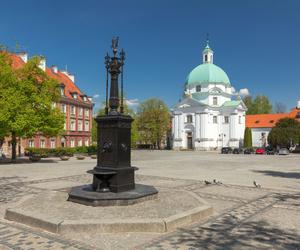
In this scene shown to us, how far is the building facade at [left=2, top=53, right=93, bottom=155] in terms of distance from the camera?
50719 mm

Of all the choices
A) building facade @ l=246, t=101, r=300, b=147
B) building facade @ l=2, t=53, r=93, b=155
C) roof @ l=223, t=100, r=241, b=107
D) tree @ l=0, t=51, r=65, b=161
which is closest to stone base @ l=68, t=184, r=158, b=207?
tree @ l=0, t=51, r=65, b=161

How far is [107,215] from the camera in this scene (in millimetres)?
8391

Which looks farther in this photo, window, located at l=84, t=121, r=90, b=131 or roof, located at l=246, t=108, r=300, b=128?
roof, located at l=246, t=108, r=300, b=128

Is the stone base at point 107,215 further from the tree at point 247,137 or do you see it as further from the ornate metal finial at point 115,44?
the tree at point 247,137

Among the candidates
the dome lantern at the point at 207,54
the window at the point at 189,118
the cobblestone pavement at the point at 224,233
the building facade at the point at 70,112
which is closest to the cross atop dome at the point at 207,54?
the dome lantern at the point at 207,54

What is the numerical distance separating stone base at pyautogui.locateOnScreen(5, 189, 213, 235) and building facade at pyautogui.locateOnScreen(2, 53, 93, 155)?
41.1 meters

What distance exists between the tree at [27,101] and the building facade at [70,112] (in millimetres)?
19297

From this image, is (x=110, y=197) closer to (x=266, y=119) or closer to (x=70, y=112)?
(x=70, y=112)

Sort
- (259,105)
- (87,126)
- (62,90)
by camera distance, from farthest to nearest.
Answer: (259,105), (87,126), (62,90)

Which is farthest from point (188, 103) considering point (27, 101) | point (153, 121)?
point (27, 101)

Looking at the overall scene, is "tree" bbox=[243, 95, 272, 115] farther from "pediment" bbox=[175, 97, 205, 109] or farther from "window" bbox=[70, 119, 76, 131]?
"window" bbox=[70, 119, 76, 131]

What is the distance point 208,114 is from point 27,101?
5418 cm

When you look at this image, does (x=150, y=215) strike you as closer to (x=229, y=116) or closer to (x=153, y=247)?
(x=153, y=247)

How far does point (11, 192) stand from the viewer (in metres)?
13.3
